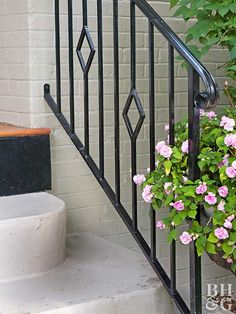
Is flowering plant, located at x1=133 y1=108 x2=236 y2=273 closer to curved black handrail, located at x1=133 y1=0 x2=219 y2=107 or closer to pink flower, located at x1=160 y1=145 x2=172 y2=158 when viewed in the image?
pink flower, located at x1=160 y1=145 x2=172 y2=158

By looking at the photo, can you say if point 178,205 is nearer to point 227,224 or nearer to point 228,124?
point 227,224

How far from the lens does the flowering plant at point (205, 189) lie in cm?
209

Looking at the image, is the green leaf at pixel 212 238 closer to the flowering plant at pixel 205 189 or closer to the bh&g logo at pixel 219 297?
the flowering plant at pixel 205 189

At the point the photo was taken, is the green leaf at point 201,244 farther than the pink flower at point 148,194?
No

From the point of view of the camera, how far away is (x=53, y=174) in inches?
119

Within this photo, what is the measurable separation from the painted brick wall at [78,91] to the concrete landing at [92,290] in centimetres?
42

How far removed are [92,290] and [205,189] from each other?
2.04 ft

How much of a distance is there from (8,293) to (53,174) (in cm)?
78

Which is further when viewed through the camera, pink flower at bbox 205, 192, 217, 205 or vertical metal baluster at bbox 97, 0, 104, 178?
vertical metal baluster at bbox 97, 0, 104, 178

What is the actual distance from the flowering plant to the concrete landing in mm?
334

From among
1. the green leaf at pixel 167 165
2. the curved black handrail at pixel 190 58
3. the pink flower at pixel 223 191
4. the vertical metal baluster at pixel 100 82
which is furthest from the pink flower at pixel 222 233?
the vertical metal baluster at pixel 100 82

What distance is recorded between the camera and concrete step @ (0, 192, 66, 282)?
2465 millimetres

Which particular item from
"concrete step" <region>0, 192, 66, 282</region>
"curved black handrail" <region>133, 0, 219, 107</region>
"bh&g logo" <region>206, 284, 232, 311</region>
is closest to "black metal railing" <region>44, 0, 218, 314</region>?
"curved black handrail" <region>133, 0, 219, 107</region>

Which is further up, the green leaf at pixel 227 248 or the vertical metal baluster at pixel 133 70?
the vertical metal baluster at pixel 133 70
